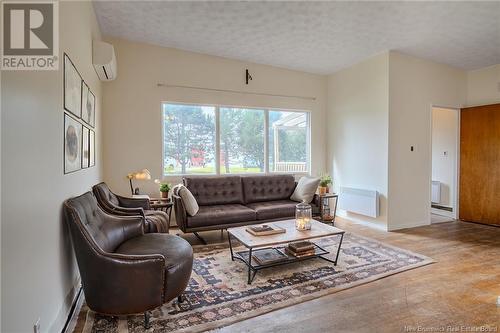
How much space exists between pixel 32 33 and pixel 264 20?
2513mm

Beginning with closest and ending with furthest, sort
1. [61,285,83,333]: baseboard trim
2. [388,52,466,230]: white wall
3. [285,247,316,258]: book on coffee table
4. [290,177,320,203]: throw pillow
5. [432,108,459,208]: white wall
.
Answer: [61,285,83,333]: baseboard trim, [285,247,316,258]: book on coffee table, [290,177,320,203]: throw pillow, [388,52,466,230]: white wall, [432,108,459,208]: white wall

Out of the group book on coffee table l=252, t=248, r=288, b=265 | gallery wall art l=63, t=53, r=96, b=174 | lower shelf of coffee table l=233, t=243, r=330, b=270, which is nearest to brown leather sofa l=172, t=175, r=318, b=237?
lower shelf of coffee table l=233, t=243, r=330, b=270

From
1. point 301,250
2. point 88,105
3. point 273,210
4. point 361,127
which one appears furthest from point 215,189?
point 361,127

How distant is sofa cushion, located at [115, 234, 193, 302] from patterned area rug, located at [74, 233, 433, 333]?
0.74 feet

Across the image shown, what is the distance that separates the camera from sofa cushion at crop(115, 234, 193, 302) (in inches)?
82.0

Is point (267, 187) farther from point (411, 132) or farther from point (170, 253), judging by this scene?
point (170, 253)

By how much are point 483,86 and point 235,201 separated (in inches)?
195

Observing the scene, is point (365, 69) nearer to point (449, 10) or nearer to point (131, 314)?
point (449, 10)

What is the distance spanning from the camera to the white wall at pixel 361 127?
4.66 m

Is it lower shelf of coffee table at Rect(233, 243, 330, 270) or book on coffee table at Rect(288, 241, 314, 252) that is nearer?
lower shelf of coffee table at Rect(233, 243, 330, 270)

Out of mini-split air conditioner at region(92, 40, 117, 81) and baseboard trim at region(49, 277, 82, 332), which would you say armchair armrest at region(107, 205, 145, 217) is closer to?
baseboard trim at region(49, 277, 82, 332)

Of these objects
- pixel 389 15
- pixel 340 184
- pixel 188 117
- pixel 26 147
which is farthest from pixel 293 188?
pixel 26 147

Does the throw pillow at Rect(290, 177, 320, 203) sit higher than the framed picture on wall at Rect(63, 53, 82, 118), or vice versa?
the framed picture on wall at Rect(63, 53, 82, 118)

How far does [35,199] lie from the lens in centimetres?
163
